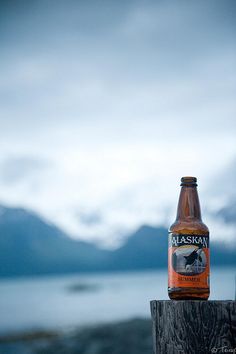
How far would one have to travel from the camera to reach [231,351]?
4.16 m

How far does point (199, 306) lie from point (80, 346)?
2489cm

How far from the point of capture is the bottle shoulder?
4.63 meters

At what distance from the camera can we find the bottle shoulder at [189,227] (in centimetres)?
463

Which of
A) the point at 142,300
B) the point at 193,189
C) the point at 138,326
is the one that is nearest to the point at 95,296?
the point at 142,300

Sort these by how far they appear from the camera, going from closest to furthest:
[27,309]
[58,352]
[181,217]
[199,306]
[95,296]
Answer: [199,306] < [181,217] < [58,352] < [27,309] < [95,296]

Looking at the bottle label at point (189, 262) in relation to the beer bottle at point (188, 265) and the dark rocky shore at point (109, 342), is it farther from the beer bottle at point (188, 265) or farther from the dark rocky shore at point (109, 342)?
the dark rocky shore at point (109, 342)

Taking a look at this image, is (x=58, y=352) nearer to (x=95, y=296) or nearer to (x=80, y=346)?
(x=80, y=346)

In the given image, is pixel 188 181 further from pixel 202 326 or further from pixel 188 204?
pixel 202 326

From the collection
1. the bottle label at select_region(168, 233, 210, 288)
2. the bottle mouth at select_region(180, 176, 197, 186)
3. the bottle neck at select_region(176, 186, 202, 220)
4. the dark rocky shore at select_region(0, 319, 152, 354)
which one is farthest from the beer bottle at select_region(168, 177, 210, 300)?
the dark rocky shore at select_region(0, 319, 152, 354)

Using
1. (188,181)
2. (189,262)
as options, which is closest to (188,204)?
(188,181)

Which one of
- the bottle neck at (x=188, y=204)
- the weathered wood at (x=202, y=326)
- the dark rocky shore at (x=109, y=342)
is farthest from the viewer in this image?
the dark rocky shore at (x=109, y=342)

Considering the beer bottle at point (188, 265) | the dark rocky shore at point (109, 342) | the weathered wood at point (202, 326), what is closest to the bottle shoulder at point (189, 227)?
the beer bottle at point (188, 265)

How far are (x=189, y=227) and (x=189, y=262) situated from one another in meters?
0.35

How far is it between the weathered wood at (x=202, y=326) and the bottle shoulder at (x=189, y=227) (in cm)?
60
